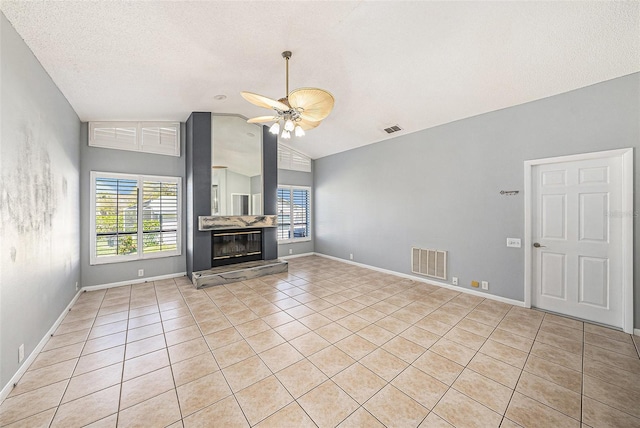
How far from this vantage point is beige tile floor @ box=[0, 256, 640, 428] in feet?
5.69

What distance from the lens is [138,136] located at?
15.5ft

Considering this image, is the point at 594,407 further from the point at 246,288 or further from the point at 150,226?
the point at 150,226

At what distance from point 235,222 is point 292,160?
112 inches

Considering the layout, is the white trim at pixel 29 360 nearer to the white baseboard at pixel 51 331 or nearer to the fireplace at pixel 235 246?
the white baseboard at pixel 51 331

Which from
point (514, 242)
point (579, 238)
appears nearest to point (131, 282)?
point (514, 242)

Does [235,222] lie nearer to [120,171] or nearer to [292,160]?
[120,171]

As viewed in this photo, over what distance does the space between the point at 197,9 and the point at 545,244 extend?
5080 mm

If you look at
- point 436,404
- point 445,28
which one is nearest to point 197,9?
point 445,28

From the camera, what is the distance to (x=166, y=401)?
72.9 inches

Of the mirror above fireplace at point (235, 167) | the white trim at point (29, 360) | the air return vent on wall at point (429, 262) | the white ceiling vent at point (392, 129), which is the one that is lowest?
the white trim at point (29, 360)

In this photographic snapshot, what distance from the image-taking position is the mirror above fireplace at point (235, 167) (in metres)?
4.92

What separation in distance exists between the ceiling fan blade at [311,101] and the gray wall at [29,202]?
233 centimetres

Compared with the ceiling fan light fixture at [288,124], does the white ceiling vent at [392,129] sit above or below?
above

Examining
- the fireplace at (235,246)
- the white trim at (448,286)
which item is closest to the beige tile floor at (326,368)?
the white trim at (448,286)
